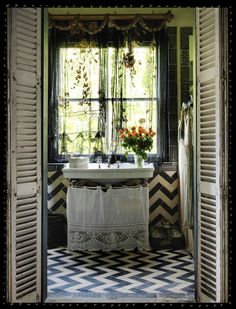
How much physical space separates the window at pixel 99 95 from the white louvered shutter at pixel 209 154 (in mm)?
2925

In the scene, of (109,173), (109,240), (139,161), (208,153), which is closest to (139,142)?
(139,161)

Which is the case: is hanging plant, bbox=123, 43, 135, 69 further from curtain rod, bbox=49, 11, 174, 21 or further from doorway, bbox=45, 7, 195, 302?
doorway, bbox=45, 7, 195, 302

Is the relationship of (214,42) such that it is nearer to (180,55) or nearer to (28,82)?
(28,82)

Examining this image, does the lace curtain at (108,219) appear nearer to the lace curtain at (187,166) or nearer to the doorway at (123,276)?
the doorway at (123,276)

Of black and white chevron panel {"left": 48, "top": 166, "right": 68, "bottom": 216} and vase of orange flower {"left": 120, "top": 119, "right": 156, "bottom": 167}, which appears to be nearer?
vase of orange flower {"left": 120, "top": 119, "right": 156, "bottom": 167}

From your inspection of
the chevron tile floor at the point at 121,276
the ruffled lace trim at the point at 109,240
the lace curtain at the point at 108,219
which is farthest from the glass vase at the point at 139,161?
the chevron tile floor at the point at 121,276

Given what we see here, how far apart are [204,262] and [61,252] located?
2553 mm

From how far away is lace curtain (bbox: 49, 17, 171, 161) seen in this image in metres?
6.23

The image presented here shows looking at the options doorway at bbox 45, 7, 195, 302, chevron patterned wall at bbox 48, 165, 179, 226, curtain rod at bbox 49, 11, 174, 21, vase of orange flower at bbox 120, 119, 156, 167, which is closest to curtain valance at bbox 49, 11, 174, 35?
curtain rod at bbox 49, 11, 174, 21

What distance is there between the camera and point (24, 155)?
323 cm

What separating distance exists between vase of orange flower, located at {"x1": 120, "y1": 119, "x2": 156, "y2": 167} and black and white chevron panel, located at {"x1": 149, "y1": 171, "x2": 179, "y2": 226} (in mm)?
628

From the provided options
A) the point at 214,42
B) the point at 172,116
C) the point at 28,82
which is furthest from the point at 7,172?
the point at 172,116

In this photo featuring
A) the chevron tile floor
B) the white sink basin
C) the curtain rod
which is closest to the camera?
the chevron tile floor

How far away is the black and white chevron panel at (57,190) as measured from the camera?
6.28m
